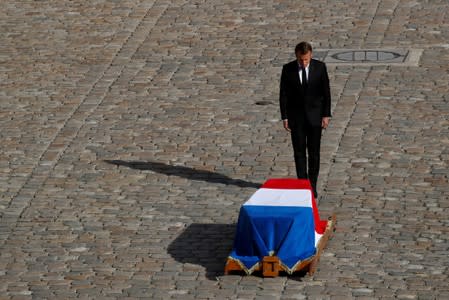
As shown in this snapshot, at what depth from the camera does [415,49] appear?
942 inches

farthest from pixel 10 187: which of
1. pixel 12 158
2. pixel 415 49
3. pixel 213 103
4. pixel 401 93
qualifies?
pixel 415 49

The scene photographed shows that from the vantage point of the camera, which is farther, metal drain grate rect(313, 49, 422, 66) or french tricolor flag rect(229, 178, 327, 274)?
metal drain grate rect(313, 49, 422, 66)

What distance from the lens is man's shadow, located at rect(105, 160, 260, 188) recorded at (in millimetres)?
18406

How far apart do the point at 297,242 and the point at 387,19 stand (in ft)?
36.8

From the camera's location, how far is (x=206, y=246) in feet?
53.2

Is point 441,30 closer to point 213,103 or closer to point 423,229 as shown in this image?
point 213,103

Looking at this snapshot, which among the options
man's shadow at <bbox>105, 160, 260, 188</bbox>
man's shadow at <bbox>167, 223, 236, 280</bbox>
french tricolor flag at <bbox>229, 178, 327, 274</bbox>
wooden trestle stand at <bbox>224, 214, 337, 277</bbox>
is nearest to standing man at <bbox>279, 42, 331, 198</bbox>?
man's shadow at <bbox>105, 160, 260, 188</bbox>

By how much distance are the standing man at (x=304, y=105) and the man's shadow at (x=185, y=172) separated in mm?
846

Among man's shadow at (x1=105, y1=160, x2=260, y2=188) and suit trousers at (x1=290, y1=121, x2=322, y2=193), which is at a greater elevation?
suit trousers at (x1=290, y1=121, x2=322, y2=193)

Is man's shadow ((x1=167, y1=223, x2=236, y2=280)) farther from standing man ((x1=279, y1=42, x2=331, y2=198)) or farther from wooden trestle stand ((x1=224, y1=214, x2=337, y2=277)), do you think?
standing man ((x1=279, y1=42, x2=331, y2=198))

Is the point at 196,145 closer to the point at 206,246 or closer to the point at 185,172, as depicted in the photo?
the point at 185,172

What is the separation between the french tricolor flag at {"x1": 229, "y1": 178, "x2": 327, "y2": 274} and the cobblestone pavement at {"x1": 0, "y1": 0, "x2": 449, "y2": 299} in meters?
0.23

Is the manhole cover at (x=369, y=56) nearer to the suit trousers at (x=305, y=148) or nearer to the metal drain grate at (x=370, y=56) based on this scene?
the metal drain grate at (x=370, y=56)

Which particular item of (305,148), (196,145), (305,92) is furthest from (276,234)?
(196,145)
